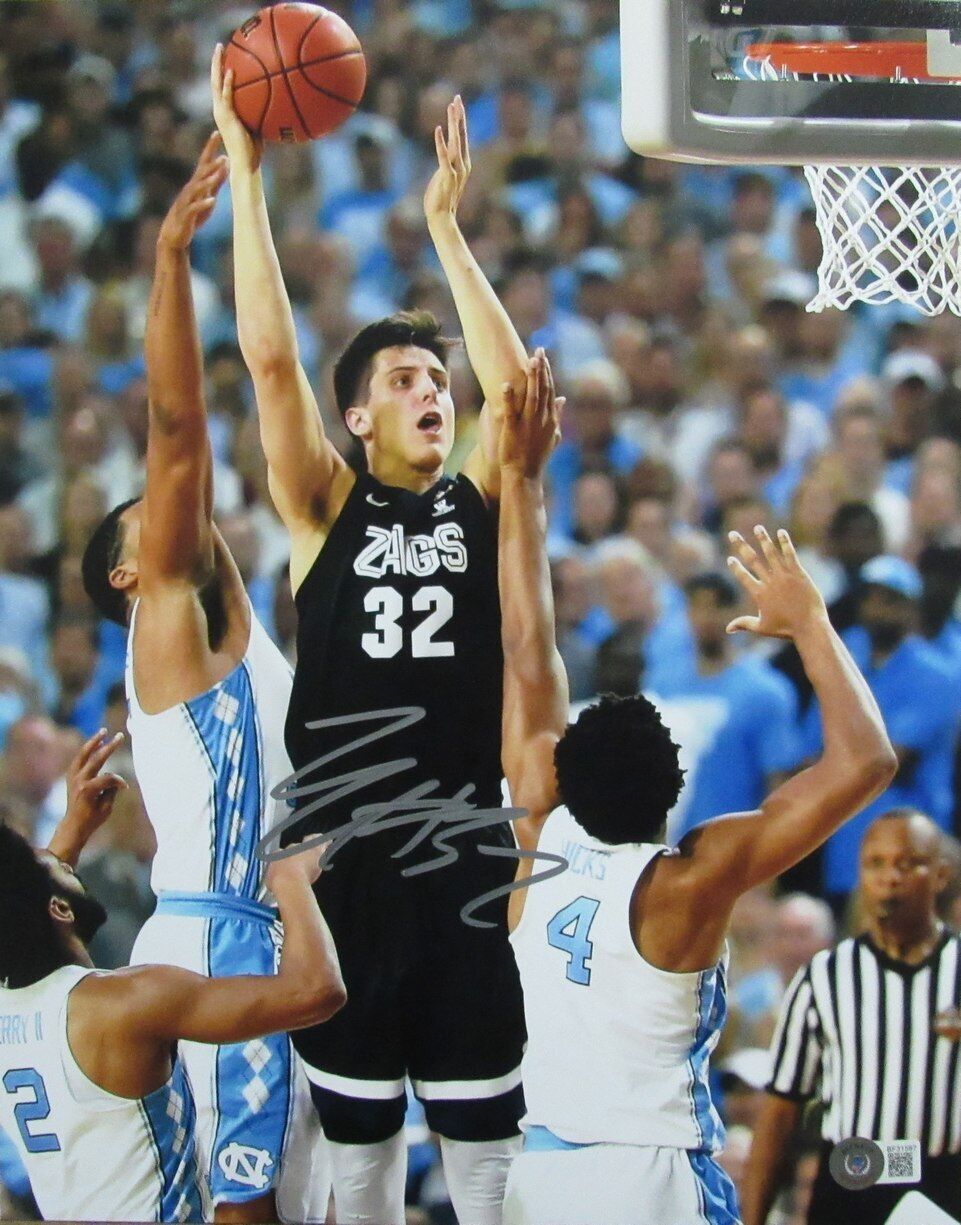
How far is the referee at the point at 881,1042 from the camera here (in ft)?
11.4

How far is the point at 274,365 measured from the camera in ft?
11.6

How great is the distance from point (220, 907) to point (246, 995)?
0.64 ft

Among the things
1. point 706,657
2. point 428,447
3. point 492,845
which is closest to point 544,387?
point 428,447

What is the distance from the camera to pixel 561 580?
3.53 metres

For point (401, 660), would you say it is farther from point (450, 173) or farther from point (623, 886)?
point (450, 173)

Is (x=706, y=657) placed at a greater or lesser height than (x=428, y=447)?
lesser

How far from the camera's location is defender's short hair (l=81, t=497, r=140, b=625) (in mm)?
3627

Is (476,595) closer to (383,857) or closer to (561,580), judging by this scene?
(561,580)

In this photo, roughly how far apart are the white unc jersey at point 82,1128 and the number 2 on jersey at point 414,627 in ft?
2.92

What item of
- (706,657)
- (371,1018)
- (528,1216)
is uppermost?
(706,657)

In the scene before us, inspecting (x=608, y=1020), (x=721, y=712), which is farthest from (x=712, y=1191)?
(x=721, y=712)

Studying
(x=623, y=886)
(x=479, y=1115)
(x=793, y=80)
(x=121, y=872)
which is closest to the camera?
(x=793, y=80)

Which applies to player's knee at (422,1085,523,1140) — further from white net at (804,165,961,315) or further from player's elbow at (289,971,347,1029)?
white net at (804,165,961,315)

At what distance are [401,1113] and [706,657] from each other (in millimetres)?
1103
